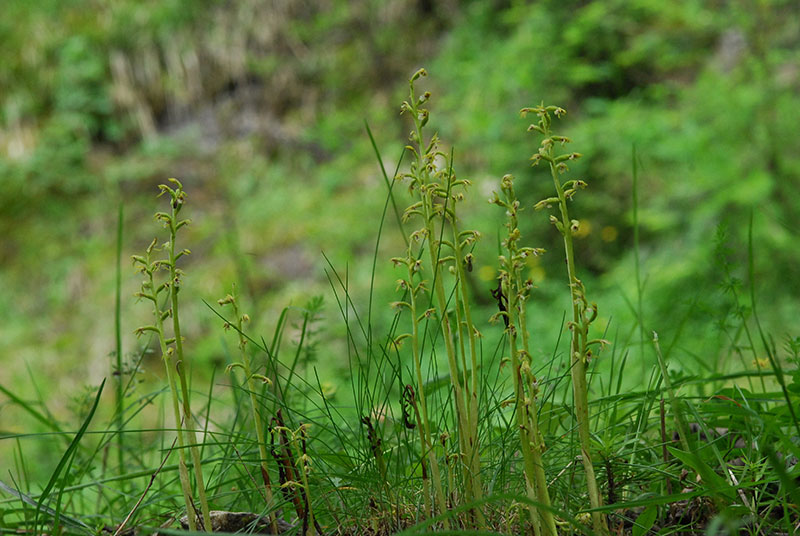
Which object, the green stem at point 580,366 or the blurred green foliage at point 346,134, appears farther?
the blurred green foliage at point 346,134

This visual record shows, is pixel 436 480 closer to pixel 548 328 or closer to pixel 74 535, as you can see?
pixel 74 535

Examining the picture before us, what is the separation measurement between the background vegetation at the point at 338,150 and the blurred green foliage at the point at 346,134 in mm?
22

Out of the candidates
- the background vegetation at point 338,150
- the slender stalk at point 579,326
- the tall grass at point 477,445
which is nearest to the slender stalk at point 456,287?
the tall grass at point 477,445

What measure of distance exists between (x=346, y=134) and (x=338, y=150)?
0.18m

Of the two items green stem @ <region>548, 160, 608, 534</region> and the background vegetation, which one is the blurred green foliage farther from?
green stem @ <region>548, 160, 608, 534</region>

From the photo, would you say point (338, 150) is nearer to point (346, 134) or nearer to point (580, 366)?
point (346, 134)

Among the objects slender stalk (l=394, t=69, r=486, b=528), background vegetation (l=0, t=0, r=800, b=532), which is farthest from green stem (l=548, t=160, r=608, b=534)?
background vegetation (l=0, t=0, r=800, b=532)

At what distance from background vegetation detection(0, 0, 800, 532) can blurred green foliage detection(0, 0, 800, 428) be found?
2cm

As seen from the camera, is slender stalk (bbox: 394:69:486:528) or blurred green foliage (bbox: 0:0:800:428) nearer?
slender stalk (bbox: 394:69:486:528)

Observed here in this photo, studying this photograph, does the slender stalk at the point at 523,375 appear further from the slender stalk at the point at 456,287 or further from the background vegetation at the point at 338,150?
the background vegetation at the point at 338,150

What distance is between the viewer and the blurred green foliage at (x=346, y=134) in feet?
13.6

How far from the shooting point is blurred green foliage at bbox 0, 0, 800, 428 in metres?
4.14

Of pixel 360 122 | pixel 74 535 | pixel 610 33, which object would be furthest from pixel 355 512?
pixel 360 122

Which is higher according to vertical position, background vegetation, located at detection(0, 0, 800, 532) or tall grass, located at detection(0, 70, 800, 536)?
background vegetation, located at detection(0, 0, 800, 532)
